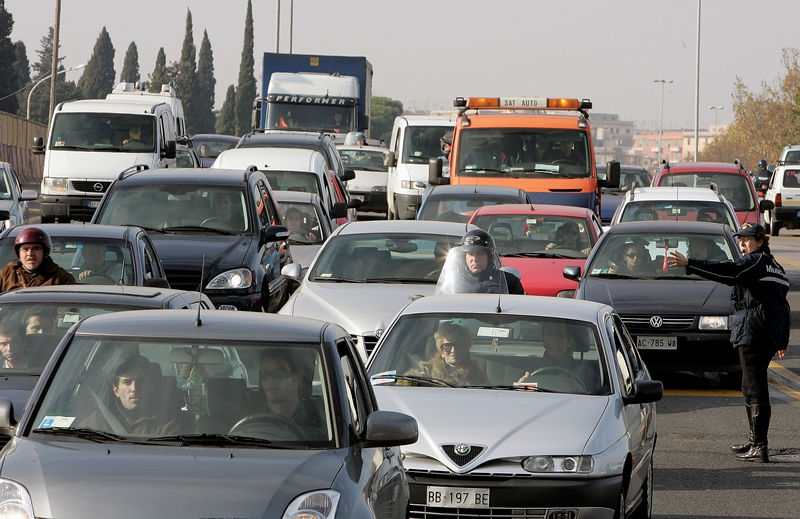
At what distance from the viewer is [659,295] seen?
1481cm

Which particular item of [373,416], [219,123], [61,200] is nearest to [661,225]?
[373,416]

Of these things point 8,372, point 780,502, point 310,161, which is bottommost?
point 780,502

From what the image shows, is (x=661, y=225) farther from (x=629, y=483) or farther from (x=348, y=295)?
(x=629, y=483)

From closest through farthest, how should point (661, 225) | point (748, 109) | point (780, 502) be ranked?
point (780, 502)
point (661, 225)
point (748, 109)

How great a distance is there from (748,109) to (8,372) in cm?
9120

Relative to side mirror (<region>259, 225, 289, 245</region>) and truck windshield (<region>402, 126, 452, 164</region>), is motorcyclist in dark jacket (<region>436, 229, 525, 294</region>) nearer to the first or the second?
side mirror (<region>259, 225, 289, 245</region>)

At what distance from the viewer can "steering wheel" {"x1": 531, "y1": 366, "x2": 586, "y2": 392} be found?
8672 mm

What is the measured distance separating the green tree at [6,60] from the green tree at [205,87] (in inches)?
1562

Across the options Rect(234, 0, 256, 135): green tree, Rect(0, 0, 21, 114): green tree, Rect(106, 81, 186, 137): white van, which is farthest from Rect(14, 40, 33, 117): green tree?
Rect(106, 81, 186, 137): white van

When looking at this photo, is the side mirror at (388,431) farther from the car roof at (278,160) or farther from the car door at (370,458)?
the car roof at (278,160)

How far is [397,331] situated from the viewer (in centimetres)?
923

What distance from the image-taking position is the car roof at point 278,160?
24.5 metres

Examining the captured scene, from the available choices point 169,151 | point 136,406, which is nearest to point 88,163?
point 169,151

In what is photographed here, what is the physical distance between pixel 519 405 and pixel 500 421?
317 mm
